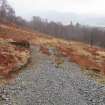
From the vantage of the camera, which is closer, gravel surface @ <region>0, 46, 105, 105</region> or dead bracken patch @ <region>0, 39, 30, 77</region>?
gravel surface @ <region>0, 46, 105, 105</region>

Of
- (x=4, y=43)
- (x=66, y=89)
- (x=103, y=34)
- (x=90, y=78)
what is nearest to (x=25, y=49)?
(x=4, y=43)

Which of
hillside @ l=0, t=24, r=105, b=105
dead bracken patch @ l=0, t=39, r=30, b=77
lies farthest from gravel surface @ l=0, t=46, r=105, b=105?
dead bracken patch @ l=0, t=39, r=30, b=77

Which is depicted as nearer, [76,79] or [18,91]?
[18,91]

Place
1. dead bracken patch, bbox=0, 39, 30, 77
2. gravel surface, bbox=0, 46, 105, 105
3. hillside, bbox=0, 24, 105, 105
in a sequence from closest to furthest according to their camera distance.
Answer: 1. gravel surface, bbox=0, 46, 105, 105
2. hillside, bbox=0, 24, 105, 105
3. dead bracken patch, bbox=0, 39, 30, 77

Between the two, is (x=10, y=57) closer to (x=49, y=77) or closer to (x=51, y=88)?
(x=49, y=77)

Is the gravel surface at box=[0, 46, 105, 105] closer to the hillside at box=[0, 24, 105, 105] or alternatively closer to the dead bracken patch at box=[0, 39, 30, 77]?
the hillside at box=[0, 24, 105, 105]

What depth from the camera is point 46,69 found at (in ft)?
179

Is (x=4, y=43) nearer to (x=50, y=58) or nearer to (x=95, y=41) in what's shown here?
(x=50, y=58)

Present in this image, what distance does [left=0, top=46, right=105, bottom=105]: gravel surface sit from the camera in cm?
3600

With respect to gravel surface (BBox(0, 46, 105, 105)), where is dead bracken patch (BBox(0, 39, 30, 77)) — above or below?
above

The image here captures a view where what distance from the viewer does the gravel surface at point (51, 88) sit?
3600 centimetres

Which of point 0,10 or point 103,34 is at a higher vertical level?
point 0,10

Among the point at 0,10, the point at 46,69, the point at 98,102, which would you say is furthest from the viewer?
the point at 0,10

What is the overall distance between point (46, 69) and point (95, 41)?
11817 centimetres
